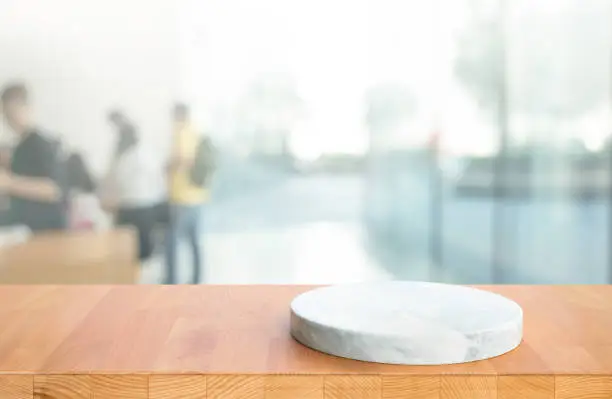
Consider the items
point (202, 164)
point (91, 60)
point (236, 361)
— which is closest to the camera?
point (236, 361)

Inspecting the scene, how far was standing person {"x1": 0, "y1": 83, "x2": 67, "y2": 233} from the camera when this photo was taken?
110 inches

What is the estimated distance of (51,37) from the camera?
107 inches

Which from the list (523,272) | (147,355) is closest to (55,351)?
(147,355)

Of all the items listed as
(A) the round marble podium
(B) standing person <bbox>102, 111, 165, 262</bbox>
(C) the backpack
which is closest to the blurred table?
(B) standing person <bbox>102, 111, 165, 262</bbox>

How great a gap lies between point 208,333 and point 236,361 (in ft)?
0.35

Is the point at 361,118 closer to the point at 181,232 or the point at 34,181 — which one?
the point at 181,232

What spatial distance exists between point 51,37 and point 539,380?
2.45m

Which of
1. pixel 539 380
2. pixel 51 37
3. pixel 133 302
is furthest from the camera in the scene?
pixel 51 37

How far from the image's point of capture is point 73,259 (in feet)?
9.17

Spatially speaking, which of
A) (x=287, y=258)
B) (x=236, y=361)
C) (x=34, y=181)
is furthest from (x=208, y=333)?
(x=34, y=181)

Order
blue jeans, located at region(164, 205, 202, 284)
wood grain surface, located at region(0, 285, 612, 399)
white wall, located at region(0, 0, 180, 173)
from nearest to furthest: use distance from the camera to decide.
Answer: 1. wood grain surface, located at region(0, 285, 612, 399)
2. white wall, located at region(0, 0, 180, 173)
3. blue jeans, located at region(164, 205, 202, 284)

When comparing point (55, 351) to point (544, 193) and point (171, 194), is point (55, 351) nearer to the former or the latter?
point (171, 194)

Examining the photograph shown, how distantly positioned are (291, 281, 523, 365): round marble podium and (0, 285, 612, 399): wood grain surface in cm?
1

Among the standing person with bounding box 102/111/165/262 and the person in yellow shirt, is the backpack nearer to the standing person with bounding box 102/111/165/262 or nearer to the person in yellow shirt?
the person in yellow shirt
